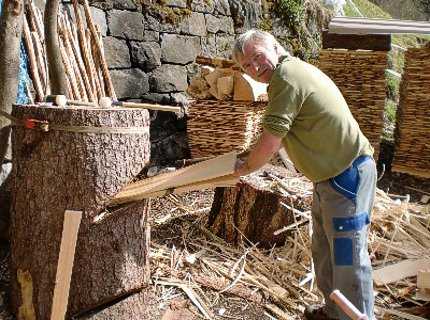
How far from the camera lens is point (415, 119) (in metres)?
8.09

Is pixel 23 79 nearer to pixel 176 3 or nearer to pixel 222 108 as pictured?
pixel 222 108

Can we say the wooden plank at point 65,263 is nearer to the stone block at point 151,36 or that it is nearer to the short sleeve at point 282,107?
the short sleeve at point 282,107

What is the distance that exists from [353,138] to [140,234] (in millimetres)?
1440

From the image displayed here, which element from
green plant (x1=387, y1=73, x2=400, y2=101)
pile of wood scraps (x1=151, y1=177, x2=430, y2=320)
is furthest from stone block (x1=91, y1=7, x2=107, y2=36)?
green plant (x1=387, y1=73, x2=400, y2=101)

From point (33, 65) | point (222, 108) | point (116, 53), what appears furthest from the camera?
point (222, 108)

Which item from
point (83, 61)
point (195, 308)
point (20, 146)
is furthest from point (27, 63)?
point (195, 308)

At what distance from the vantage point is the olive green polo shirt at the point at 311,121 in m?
3.00

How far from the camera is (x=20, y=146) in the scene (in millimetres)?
3217

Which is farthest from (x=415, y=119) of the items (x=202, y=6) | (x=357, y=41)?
(x=202, y=6)

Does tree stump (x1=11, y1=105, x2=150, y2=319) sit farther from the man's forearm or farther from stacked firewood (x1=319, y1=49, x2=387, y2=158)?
stacked firewood (x1=319, y1=49, x2=387, y2=158)

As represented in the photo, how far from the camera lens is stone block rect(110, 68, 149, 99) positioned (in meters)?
6.15

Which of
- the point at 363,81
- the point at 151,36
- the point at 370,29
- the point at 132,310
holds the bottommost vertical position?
the point at 132,310

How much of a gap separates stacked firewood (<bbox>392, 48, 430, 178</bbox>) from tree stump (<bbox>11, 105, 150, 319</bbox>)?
586cm

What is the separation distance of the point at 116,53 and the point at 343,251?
3.91 m
